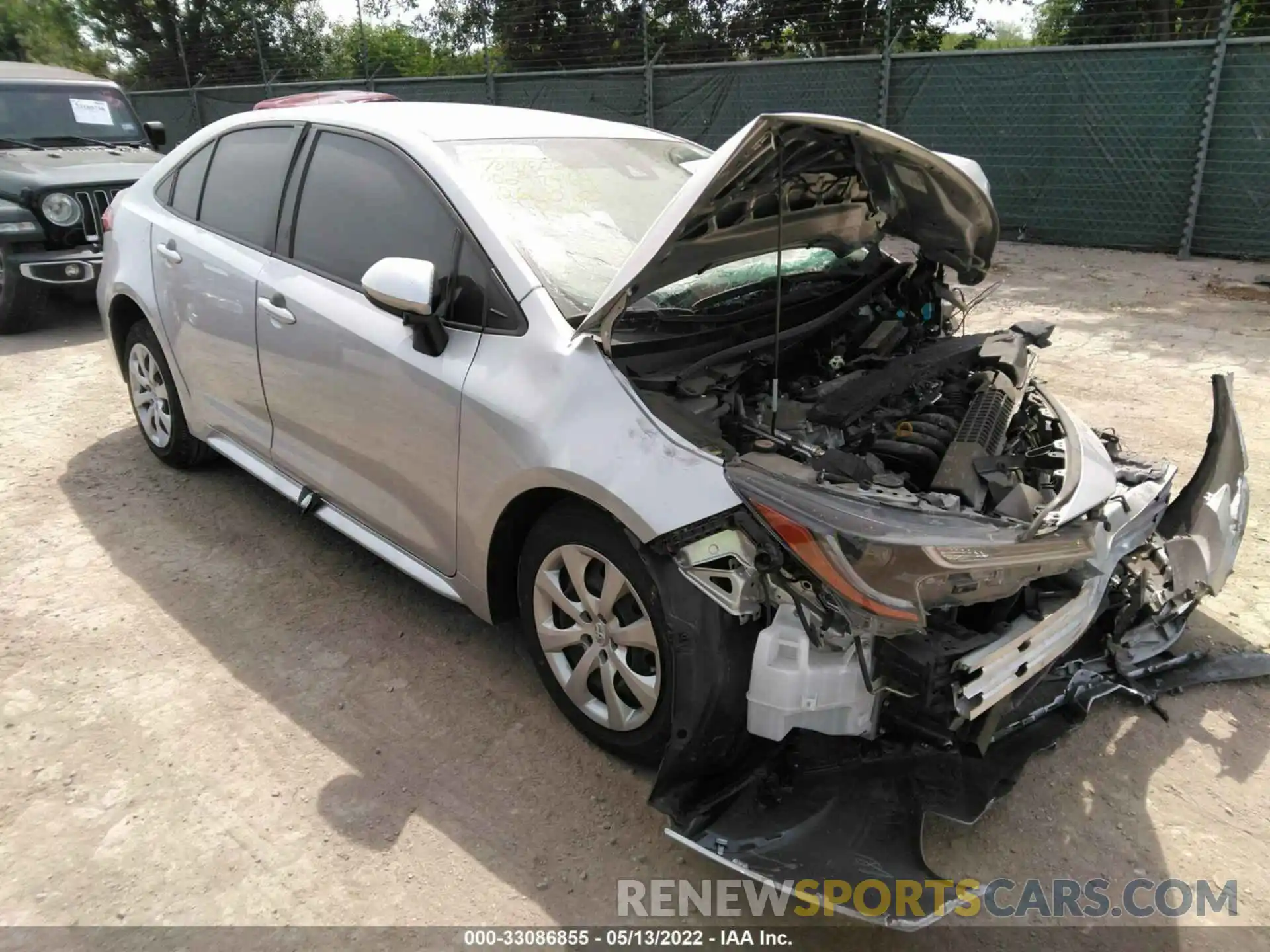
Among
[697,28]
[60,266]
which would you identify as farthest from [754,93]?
[60,266]

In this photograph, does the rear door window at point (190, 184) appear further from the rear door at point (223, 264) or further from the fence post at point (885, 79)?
the fence post at point (885, 79)

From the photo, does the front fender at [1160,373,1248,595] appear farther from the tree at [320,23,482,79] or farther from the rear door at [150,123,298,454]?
→ the tree at [320,23,482,79]

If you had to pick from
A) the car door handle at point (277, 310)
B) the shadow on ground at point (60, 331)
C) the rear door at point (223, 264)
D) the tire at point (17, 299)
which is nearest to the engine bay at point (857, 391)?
the car door handle at point (277, 310)

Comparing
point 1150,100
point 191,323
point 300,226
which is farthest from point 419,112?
point 1150,100

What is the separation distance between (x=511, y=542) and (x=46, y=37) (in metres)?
36.0

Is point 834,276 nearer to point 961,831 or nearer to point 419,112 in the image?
point 419,112

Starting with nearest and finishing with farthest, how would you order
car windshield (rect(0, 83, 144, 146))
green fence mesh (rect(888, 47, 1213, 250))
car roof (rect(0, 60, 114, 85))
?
car windshield (rect(0, 83, 144, 146)), car roof (rect(0, 60, 114, 85)), green fence mesh (rect(888, 47, 1213, 250))

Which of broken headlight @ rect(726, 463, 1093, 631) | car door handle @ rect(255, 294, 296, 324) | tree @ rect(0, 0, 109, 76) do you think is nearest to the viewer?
broken headlight @ rect(726, 463, 1093, 631)

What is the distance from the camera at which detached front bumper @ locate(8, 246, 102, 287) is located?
7328mm

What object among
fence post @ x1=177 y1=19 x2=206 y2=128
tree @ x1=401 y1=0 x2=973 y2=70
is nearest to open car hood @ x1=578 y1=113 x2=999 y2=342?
tree @ x1=401 y1=0 x2=973 y2=70

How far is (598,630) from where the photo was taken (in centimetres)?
259

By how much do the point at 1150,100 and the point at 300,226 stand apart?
9.96 m

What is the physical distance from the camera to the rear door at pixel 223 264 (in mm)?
3658

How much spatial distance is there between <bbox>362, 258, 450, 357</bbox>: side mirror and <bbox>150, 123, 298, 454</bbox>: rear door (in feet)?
3.39
